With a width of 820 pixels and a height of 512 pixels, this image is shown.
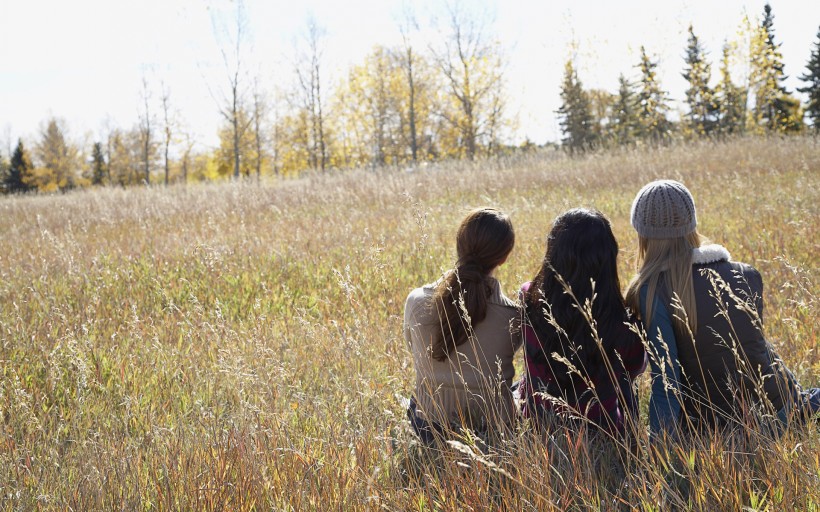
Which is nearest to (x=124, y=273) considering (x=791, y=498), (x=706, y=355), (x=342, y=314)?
(x=342, y=314)

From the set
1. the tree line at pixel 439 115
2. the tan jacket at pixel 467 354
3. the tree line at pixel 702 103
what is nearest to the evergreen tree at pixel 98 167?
the tree line at pixel 439 115

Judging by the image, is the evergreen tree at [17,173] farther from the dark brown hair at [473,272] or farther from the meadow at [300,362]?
the dark brown hair at [473,272]

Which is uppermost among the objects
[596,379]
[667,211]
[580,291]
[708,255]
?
[667,211]

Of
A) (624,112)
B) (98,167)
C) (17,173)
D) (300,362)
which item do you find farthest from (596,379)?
(98,167)

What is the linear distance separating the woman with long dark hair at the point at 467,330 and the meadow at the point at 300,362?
0.26 metres

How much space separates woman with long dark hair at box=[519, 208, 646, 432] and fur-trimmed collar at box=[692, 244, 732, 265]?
324 mm

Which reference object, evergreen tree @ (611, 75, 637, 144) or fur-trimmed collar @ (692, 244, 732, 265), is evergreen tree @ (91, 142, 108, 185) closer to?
evergreen tree @ (611, 75, 637, 144)

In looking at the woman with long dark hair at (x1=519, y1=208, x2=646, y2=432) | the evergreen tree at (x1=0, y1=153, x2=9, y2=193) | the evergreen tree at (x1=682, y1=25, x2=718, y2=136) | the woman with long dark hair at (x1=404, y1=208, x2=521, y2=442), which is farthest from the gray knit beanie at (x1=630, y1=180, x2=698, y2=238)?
the evergreen tree at (x1=0, y1=153, x2=9, y2=193)

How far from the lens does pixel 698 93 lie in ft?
92.9

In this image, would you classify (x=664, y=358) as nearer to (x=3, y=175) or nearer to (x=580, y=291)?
(x=580, y=291)

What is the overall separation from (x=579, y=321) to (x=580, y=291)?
0.40ft

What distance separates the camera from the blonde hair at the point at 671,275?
238 centimetres

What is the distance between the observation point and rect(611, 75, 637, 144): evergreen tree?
1409 inches

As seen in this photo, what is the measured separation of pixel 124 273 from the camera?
563 centimetres
